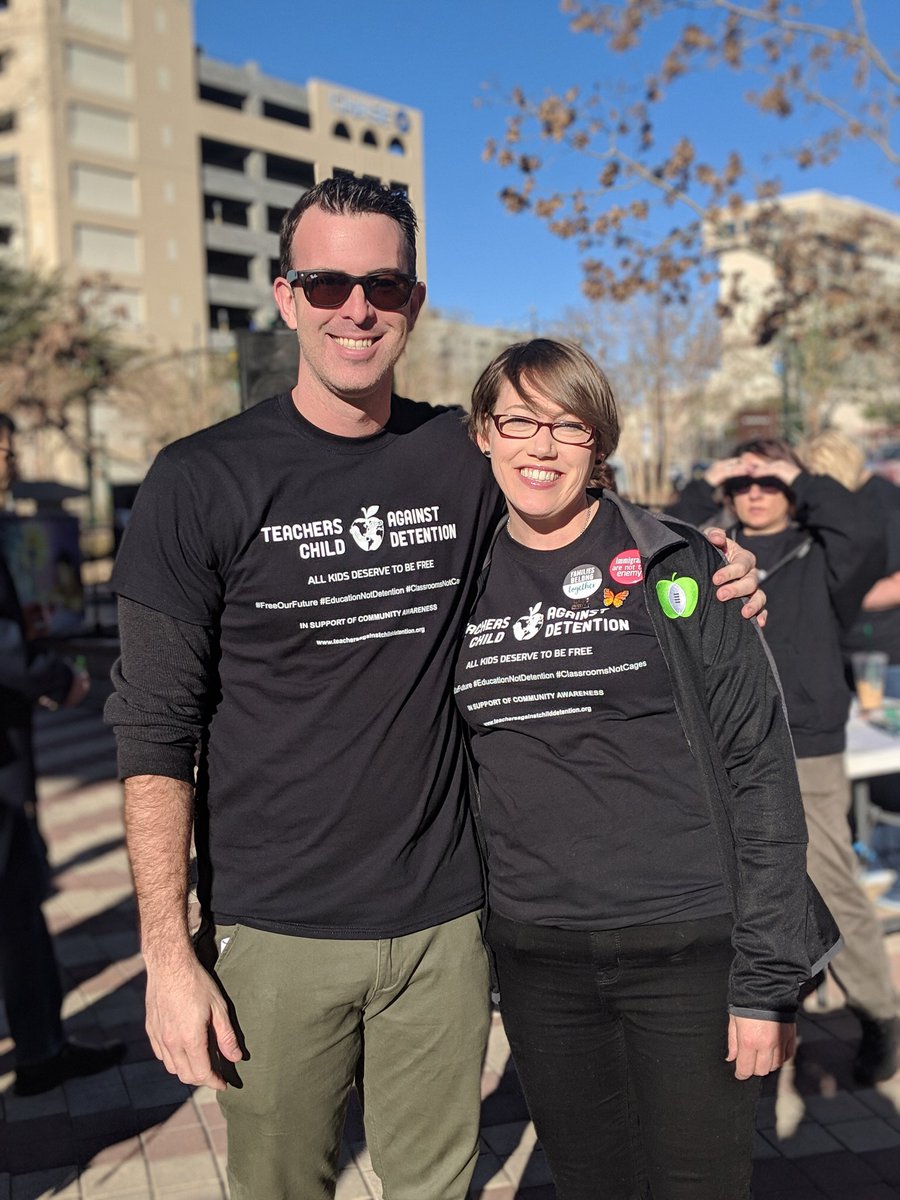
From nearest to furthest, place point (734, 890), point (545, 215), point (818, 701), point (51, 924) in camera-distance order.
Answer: point (734, 890) < point (818, 701) < point (51, 924) < point (545, 215)

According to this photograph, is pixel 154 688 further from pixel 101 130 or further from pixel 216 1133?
pixel 101 130

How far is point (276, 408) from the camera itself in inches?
80.4

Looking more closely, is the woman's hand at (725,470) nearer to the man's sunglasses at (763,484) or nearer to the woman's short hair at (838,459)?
the man's sunglasses at (763,484)

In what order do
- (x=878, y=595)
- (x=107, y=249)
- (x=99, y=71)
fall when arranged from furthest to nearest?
(x=107, y=249) → (x=99, y=71) → (x=878, y=595)

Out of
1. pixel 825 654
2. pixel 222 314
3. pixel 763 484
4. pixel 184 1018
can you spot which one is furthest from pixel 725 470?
pixel 222 314

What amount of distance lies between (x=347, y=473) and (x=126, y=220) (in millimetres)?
52288

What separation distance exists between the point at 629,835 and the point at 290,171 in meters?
2.92

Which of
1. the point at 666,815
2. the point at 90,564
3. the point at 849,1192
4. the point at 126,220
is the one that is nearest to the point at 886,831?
the point at 849,1192

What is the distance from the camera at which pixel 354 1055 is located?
2.02 meters

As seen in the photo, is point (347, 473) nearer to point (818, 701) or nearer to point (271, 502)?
point (271, 502)

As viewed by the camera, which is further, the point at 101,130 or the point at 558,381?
the point at 101,130

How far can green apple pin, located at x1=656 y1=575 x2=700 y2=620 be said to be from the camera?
1856 millimetres

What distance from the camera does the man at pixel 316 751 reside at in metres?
1.84

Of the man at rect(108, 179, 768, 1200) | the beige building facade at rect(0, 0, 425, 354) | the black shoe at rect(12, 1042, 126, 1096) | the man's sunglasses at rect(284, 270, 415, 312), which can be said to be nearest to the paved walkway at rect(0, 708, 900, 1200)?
the black shoe at rect(12, 1042, 126, 1096)
